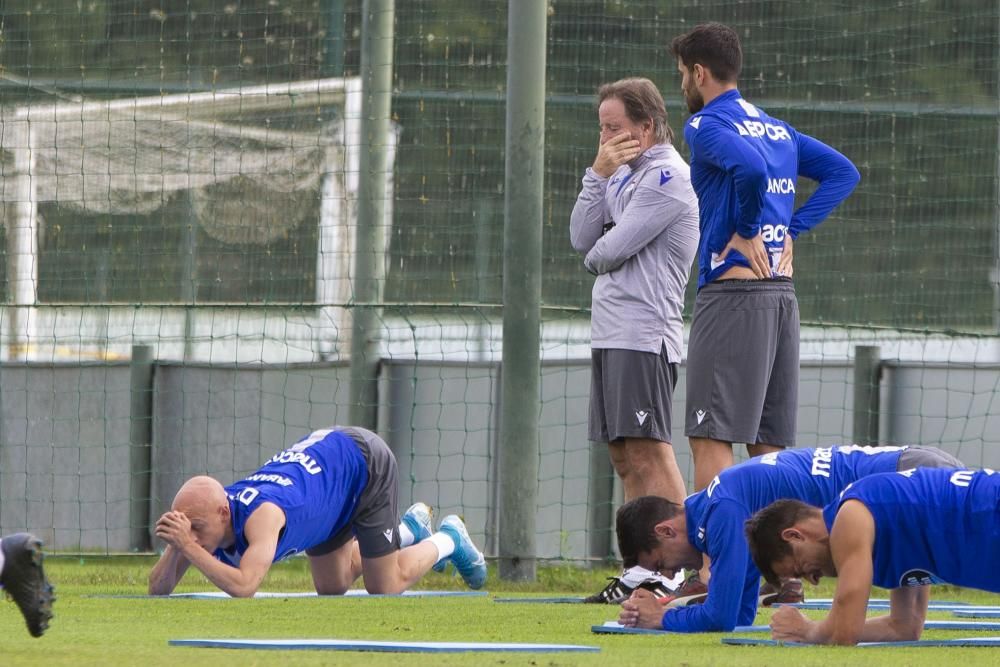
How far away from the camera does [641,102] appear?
6590mm

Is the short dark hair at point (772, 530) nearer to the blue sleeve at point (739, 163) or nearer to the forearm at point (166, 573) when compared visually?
the blue sleeve at point (739, 163)

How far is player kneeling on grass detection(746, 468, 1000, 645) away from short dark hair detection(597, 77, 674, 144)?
2405 millimetres

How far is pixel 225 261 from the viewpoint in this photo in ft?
30.4

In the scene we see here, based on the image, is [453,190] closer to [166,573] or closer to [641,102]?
[641,102]

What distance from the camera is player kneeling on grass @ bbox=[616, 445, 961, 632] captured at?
487 cm

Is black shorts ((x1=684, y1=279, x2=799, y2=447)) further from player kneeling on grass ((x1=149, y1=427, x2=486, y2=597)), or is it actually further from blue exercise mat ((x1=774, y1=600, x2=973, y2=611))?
player kneeling on grass ((x1=149, y1=427, x2=486, y2=597))

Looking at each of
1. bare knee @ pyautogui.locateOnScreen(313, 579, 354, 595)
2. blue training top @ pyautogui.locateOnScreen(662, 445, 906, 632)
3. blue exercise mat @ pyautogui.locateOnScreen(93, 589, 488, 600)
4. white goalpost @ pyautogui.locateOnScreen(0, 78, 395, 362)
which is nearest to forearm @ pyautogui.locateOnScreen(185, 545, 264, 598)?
blue exercise mat @ pyautogui.locateOnScreen(93, 589, 488, 600)

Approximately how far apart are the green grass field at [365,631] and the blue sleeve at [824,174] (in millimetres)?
1535

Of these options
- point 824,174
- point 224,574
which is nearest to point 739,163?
point 824,174

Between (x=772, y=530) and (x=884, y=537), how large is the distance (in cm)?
28

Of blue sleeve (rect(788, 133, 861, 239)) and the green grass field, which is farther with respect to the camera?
blue sleeve (rect(788, 133, 861, 239))

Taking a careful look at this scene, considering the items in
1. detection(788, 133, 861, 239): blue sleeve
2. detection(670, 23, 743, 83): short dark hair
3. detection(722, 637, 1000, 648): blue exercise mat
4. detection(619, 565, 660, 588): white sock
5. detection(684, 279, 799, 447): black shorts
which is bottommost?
detection(619, 565, 660, 588): white sock

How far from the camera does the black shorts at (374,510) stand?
21.6 ft

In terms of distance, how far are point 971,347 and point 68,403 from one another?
16.5 ft
